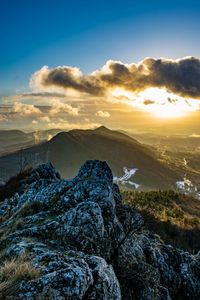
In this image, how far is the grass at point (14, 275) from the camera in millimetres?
11861

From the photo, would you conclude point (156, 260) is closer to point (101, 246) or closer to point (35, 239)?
point (101, 246)

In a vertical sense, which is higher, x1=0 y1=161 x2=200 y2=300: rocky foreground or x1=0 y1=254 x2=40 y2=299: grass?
x1=0 y1=254 x2=40 y2=299: grass

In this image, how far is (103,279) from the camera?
1525 centimetres

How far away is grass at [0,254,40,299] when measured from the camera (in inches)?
467

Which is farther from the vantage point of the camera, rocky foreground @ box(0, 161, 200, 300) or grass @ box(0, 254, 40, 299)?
rocky foreground @ box(0, 161, 200, 300)

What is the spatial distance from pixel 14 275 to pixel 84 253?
22.1 feet

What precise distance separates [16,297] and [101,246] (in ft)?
37.4

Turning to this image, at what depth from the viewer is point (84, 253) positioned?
1878 cm

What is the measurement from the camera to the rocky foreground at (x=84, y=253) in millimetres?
13141

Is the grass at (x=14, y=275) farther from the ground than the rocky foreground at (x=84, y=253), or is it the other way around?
the grass at (x=14, y=275)

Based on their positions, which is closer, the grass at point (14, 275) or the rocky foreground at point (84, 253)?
the grass at point (14, 275)

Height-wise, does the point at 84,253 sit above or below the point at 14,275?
below

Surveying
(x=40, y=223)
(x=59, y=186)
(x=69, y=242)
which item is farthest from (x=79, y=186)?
(x=69, y=242)

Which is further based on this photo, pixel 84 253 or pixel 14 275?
pixel 84 253
